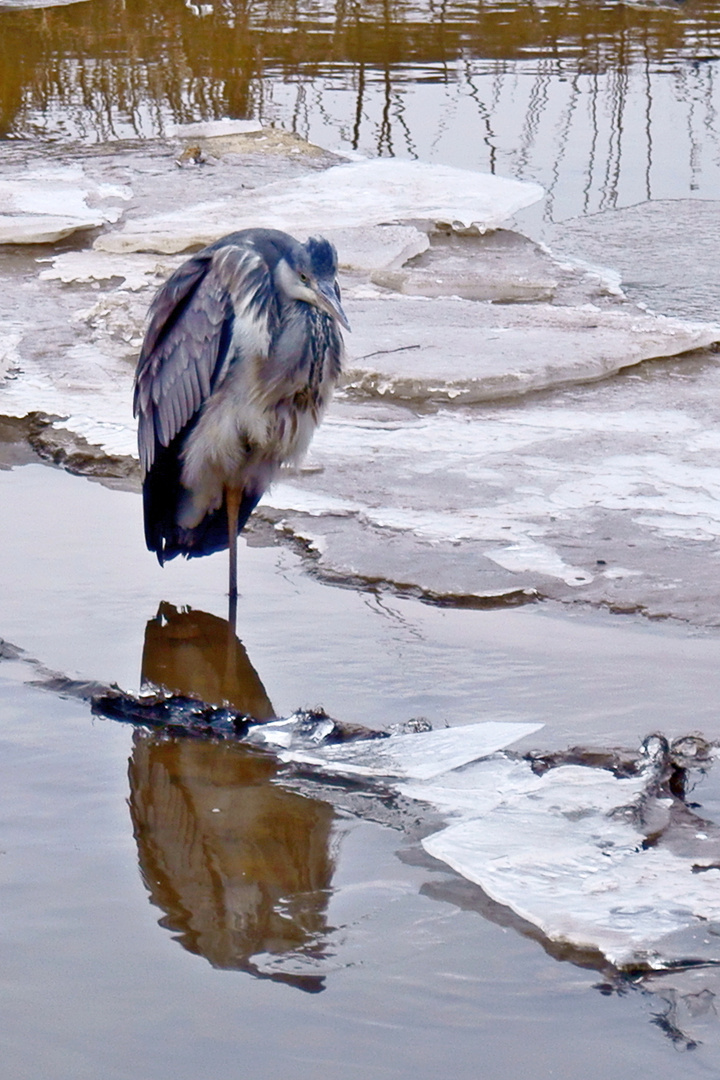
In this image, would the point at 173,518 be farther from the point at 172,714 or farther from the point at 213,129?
the point at 213,129

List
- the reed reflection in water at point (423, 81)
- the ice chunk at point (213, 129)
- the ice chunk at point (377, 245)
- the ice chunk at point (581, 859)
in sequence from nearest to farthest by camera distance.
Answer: the ice chunk at point (581, 859) → the ice chunk at point (377, 245) → the reed reflection in water at point (423, 81) → the ice chunk at point (213, 129)

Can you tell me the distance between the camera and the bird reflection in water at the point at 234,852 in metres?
2.38

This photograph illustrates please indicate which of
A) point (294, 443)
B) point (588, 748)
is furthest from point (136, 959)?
point (294, 443)

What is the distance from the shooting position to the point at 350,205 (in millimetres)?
8055

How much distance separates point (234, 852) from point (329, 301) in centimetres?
173

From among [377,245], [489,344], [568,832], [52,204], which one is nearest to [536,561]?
[568,832]

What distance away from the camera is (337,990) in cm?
223

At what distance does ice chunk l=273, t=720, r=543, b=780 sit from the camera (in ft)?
9.62

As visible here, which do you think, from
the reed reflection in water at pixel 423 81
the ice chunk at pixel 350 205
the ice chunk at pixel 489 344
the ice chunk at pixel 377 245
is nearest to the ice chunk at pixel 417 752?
Result: the ice chunk at pixel 489 344

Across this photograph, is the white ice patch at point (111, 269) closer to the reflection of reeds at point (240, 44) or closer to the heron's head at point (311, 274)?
the heron's head at point (311, 274)

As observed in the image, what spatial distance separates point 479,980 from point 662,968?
0.31 m

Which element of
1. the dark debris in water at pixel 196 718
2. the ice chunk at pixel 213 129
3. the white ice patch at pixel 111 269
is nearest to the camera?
the dark debris in water at pixel 196 718

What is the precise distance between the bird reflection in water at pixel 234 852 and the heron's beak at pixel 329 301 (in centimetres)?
109

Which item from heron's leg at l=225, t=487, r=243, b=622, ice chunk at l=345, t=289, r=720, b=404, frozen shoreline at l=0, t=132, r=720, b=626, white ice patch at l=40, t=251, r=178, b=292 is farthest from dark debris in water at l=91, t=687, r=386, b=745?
white ice patch at l=40, t=251, r=178, b=292
